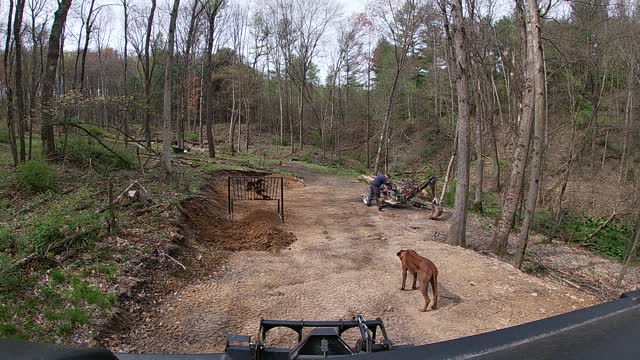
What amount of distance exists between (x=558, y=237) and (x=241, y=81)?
1014 inches

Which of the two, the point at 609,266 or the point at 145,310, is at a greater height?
the point at 145,310

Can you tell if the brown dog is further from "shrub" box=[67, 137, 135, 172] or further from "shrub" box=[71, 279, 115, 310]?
"shrub" box=[67, 137, 135, 172]

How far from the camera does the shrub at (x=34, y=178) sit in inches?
384

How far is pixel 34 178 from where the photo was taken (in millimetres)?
9781

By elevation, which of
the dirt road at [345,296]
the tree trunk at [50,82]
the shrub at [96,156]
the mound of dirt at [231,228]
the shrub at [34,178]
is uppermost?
the tree trunk at [50,82]

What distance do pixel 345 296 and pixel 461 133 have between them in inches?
199

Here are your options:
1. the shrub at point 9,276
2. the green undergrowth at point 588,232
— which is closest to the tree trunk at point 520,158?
the green undergrowth at point 588,232

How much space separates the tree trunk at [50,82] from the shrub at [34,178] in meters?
1.93

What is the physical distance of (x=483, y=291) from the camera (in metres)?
6.57

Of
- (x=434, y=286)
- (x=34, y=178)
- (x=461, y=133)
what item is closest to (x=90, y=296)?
(x=434, y=286)

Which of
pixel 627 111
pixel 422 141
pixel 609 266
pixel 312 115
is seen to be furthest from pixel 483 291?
pixel 312 115

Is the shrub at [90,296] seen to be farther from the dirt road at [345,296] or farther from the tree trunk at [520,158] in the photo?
the tree trunk at [520,158]

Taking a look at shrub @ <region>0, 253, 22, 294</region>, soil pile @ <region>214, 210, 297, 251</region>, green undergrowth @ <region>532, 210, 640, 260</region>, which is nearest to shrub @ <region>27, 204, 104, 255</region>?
shrub @ <region>0, 253, 22, 294</region>

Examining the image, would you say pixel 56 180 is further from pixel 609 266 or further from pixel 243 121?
pixel 243 121
